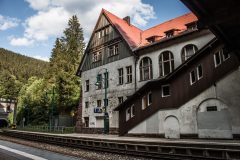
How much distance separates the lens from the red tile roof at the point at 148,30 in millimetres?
26408

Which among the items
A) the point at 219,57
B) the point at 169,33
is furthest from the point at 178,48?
the point at 219,57

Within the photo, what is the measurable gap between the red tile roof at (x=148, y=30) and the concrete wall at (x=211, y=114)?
9382mm

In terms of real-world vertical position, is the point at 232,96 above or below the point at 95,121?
above

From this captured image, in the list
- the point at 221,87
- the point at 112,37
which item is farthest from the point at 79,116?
the point at 221,87

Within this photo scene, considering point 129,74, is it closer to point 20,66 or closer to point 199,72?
point 199,72

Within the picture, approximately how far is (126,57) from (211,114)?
13.6m

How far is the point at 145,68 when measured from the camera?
85.8ft

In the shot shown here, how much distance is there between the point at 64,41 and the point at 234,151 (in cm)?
4706

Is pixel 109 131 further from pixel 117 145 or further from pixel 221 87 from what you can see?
pixel 221 87

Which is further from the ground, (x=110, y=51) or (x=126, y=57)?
(x=110, y=51)

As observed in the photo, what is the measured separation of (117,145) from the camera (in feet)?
50.4

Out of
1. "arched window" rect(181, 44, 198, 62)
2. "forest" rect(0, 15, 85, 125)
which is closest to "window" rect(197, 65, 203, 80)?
"arched window" rect(181, 44, 198, 62)

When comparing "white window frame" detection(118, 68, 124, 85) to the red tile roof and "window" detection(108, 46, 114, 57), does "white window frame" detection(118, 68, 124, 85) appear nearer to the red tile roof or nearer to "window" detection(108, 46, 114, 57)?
"window" detection(108, 46, 114, 57)

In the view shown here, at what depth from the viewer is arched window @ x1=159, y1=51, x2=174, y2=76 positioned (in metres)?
23.9
